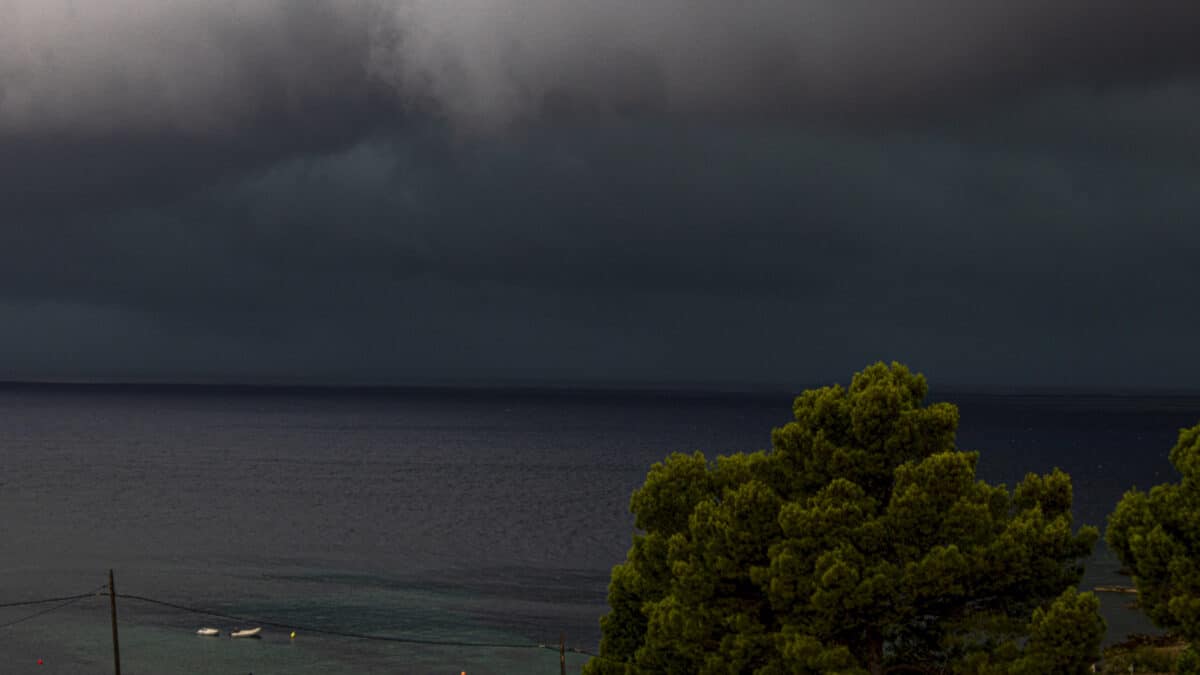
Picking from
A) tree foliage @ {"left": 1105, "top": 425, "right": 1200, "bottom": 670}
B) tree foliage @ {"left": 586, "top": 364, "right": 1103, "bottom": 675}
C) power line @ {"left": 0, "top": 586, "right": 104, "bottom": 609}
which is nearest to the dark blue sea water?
power line @ {"left": 0, "top": 586, "right": 104, "bottom": 609}

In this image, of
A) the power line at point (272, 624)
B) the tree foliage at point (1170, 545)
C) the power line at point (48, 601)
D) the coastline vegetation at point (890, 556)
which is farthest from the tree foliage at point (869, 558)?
the power line at point (48, 601)

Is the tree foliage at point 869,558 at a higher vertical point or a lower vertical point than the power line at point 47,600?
higher

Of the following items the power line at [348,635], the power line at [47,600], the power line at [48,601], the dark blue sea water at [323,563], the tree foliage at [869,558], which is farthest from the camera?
the power line at [47,600]

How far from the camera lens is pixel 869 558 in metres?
31.2

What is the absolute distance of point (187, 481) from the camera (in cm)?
18262

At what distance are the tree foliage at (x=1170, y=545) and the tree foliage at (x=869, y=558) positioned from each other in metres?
1.57

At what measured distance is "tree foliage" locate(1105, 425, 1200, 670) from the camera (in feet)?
97.1

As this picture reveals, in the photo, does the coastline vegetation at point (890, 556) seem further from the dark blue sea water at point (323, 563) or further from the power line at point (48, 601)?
the power line at point (48, 601)

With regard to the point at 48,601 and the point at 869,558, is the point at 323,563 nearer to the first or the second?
the point at 48,601

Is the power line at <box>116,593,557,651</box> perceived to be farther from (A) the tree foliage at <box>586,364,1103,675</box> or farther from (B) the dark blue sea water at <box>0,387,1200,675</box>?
(A) the tree foliage at <box>586,364,1103,675</box>

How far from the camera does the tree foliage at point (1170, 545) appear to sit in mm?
29609

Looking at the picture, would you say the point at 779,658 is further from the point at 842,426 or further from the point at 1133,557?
the point at 1133,557

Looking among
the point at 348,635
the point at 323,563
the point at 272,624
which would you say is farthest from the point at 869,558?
the point at 323,563

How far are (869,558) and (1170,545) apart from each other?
8196 mm
